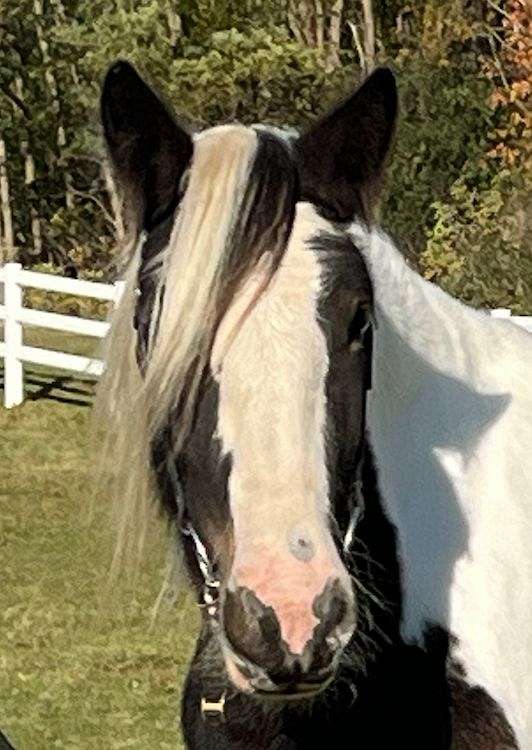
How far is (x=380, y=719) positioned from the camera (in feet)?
9.87

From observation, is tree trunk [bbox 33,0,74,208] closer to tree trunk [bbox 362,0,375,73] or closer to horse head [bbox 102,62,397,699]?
tree trunk [bbox 362,0,375,73]

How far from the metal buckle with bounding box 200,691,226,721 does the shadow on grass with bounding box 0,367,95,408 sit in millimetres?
9811

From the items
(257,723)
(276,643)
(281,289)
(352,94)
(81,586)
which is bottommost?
(81,586)

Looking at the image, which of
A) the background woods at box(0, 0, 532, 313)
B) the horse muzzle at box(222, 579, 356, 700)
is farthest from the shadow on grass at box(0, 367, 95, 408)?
the horse muzzle at box(222, 579, 356, 700)

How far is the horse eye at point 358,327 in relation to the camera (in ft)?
8.81

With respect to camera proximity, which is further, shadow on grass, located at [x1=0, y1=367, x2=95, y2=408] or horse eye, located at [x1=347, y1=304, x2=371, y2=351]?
shadow on grass, located at [x1=0, y1=367, x2=95, y2=408]

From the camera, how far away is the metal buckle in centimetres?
306

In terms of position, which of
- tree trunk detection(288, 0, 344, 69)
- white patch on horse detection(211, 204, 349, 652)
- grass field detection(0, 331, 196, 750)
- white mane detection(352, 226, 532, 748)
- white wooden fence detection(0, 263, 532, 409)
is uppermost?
white patch on horse detection(211, 204, 349, 652)

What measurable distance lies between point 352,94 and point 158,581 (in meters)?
5.32

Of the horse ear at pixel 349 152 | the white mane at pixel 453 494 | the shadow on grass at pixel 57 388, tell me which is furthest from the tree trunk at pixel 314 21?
the horse ear at pixel 349 152

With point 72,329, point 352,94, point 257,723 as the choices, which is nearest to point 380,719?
point 257,723

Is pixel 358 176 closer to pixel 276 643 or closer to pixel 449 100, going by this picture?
A: pixel 276 643

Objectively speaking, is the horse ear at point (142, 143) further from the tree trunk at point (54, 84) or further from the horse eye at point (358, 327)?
the tree trunk at point (54, 84)

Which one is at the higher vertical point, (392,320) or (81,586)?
(392,320)
